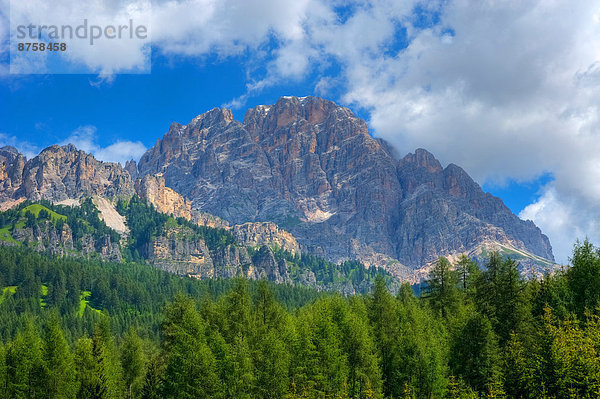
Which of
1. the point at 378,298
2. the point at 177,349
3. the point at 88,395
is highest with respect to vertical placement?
the point at 378,298

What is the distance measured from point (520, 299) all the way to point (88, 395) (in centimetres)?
6603

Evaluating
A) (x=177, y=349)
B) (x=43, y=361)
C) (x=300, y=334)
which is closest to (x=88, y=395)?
(x=43, y=361)

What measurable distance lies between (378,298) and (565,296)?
28.4 meters

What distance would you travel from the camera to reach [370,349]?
72.4 m

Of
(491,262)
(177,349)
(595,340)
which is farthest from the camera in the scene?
(491,262)

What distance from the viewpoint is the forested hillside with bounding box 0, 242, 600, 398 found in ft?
188

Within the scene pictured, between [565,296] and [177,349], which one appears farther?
[565,296]

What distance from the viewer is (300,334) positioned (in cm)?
7131

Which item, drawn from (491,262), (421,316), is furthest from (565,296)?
(421,316)

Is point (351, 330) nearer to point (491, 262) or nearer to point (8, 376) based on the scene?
point (491, 262)

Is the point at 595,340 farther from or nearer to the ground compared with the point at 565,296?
nearer to the ground

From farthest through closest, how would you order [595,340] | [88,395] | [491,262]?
[491,262] → [88,395] → [595,340]

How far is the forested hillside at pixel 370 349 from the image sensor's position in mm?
57191

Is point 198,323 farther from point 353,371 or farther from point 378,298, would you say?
point 378,298
